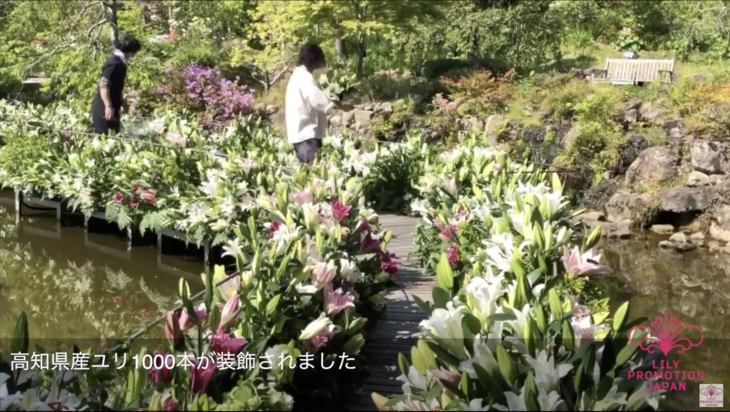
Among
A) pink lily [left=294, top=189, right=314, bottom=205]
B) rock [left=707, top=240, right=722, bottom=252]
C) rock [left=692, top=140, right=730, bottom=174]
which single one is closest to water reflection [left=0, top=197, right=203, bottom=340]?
pink lily [left=294, top=189, right=314, bottom=205]

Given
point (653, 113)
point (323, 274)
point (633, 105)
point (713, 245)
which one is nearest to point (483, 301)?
point (323, 274)

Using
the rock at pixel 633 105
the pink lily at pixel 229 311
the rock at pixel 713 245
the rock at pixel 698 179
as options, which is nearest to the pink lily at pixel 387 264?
the pink lily at pixel 229 311

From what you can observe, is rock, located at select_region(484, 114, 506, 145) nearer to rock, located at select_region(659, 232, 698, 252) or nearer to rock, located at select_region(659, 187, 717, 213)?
rock, located at select_region(659, 187, 717, 213)

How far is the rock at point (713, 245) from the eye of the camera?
7.73 metres

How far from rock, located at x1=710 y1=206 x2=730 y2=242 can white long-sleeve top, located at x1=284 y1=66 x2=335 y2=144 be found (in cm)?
510

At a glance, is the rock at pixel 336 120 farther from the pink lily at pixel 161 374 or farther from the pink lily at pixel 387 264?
the pink lily at pixel 161 374

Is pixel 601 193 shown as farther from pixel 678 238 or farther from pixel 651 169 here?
pixel 678 238

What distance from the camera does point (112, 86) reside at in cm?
632

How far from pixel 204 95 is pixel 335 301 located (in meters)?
12.0

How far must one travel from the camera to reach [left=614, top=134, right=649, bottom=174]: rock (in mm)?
9914

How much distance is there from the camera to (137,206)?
5852 millimetres

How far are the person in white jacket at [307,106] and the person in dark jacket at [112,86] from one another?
1.90 m

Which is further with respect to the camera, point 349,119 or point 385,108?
point 349,119

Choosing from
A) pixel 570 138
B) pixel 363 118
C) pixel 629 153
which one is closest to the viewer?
pixel 629 153
